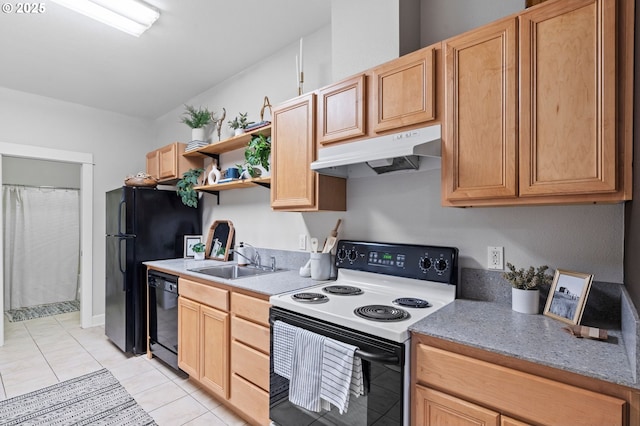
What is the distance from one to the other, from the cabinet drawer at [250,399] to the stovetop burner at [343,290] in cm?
68

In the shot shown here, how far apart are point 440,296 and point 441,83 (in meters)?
1.05

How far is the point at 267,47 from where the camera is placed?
8.64 ft

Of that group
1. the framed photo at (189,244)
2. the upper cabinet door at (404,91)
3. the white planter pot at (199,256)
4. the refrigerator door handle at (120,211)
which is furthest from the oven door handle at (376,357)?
the refrigerator door handle at (120,211)

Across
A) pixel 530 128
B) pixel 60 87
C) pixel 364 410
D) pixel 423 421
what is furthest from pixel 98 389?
pixel 530 128

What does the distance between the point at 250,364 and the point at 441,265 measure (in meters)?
1.25

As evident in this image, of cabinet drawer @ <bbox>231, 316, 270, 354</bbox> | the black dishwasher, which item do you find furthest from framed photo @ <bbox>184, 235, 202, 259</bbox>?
cabinet drawer @ <bbox>231, 316, 270, 354</bbox>

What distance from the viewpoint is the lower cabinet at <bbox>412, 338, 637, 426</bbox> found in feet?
2.78

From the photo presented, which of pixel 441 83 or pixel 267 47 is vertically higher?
pixel 267 47

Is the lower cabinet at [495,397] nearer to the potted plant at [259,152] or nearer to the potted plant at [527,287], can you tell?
the potted plant at [527,287]

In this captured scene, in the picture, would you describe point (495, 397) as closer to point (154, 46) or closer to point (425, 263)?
point (425, 263)

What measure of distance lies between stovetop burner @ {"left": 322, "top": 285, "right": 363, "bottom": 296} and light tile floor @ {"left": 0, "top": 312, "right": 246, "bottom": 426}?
1.10 metres

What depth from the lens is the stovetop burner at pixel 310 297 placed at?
1.60 m

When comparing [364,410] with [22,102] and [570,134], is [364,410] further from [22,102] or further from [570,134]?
[22,102]

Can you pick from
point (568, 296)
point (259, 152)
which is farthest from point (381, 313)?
point (259, 152)
